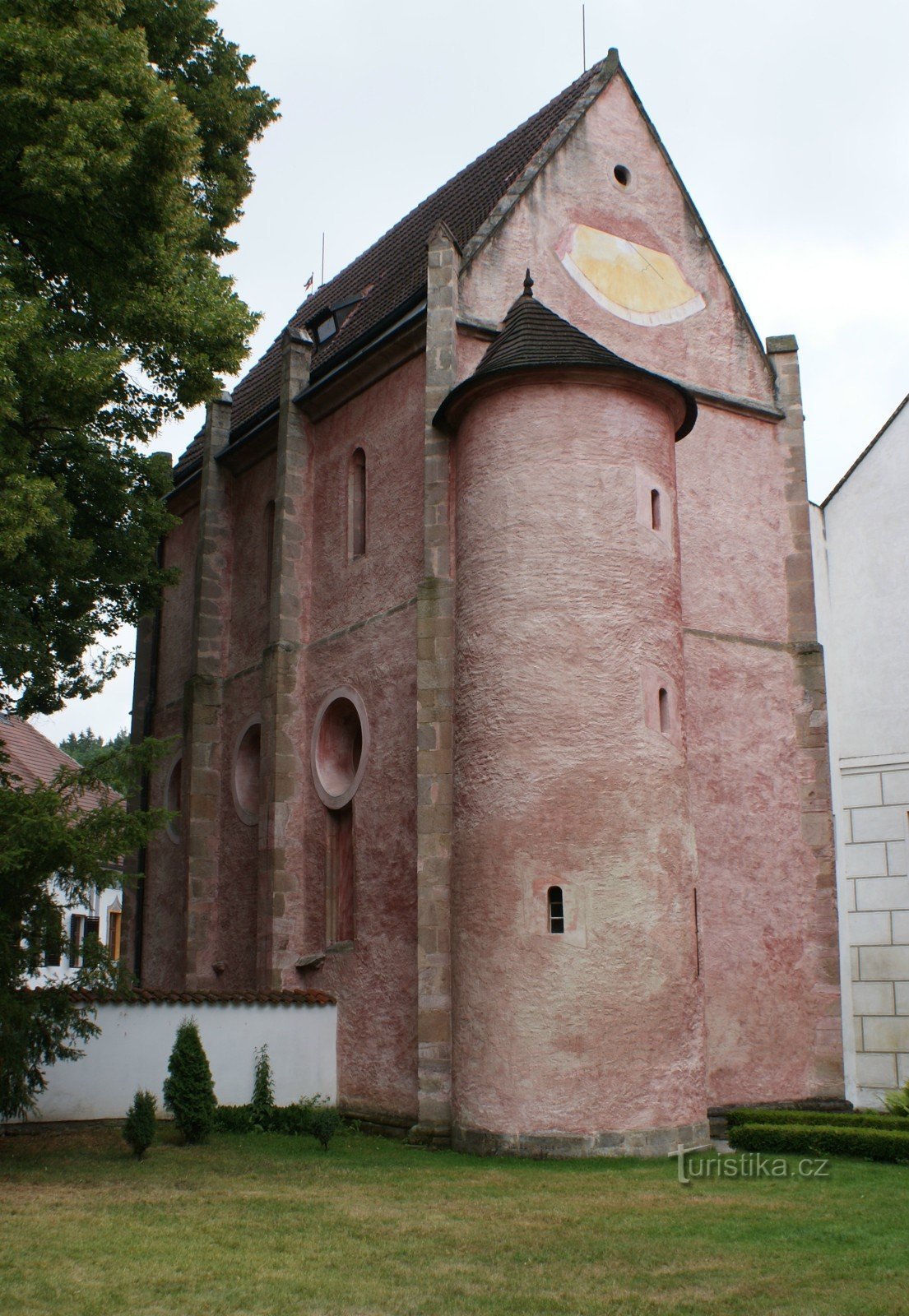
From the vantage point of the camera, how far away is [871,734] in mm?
18469

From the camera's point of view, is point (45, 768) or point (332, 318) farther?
point (45, 768)

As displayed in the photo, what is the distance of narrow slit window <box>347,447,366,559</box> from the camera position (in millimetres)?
19375

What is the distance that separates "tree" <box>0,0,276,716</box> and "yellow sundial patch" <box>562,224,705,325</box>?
521 cm

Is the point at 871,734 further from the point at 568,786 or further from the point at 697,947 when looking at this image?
the point at 568,786

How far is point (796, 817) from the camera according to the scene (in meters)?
18.4

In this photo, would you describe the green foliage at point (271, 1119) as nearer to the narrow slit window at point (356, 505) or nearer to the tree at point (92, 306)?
the tree at point (92, 306)

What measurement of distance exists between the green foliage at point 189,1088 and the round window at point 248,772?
6.52 meters

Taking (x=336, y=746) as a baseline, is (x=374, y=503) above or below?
above

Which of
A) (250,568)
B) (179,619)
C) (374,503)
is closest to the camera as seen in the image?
(374,503)

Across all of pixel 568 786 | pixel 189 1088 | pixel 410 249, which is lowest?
pixel 189 1088

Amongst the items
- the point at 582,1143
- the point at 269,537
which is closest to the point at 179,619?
the point at 269,537

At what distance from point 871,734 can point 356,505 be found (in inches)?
315

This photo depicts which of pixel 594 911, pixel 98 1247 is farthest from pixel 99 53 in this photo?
pixel 98 1247

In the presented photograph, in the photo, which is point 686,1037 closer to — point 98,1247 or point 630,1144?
point 630,1144
